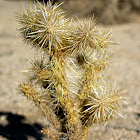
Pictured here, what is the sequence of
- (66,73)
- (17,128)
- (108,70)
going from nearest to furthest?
(66,73) → (108,70) → (17,128)

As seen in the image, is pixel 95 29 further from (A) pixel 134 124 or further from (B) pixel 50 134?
(A) pixel 134 124

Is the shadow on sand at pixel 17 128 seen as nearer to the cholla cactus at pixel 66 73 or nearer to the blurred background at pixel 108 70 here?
the blurred background at pixel 108 70

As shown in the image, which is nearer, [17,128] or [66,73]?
[66,73]

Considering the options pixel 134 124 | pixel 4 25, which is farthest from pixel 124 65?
pixel 4 25

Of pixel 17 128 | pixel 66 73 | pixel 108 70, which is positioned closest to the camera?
pixel 66 73

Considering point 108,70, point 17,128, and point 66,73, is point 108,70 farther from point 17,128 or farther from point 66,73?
point 17,128

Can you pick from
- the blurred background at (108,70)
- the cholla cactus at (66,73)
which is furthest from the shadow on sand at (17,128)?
the cholla cactus at (66,73)

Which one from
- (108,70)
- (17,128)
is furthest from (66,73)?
(17,128)

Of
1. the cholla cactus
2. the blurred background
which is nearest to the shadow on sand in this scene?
the blurred background
